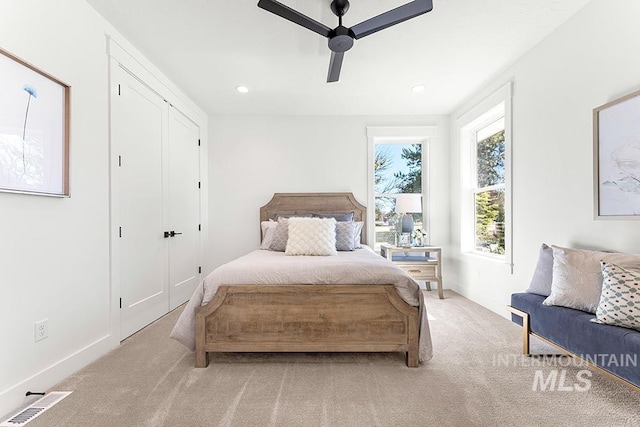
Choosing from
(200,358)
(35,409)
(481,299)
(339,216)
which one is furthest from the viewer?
(339,216)

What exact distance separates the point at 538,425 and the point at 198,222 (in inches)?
152

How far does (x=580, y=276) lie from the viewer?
1.96m

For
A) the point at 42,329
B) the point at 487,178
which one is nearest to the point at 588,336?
the point at 487,178

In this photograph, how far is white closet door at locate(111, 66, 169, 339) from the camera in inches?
103

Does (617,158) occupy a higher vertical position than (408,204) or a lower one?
higher

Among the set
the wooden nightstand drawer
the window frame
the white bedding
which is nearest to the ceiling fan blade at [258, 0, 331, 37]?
the white bedding

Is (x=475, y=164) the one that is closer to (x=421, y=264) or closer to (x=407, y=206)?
(x=407, y=206)

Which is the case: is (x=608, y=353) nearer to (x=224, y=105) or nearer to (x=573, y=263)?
(x=573, y=263)

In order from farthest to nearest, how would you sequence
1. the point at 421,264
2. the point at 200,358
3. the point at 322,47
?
the point at 421,264, the point at 322,47, the point at 200,358

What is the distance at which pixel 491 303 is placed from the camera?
3412 millimetres

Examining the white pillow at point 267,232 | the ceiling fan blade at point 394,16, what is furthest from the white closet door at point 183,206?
the ceiling fan blade at point 394,16

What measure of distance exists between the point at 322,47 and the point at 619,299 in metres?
2.66

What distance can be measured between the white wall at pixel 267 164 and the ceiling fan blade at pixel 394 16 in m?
2.30

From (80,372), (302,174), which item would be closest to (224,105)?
(302,174)
